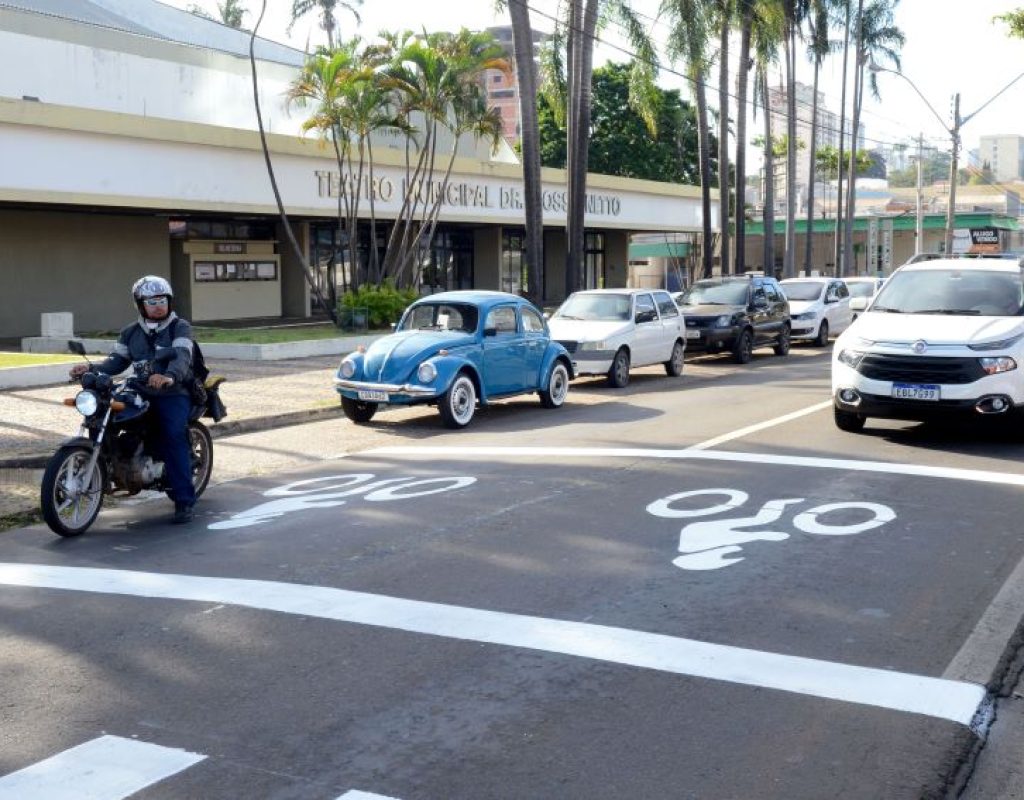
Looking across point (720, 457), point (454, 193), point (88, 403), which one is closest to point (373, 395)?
point (720, 457)

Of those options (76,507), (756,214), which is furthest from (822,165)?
(76,507)

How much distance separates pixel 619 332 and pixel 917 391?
8106mm

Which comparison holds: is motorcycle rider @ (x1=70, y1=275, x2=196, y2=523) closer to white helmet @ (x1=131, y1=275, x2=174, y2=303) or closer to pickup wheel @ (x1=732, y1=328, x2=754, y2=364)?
white helmet @ (x1=131, y1=275, x2=174, y2=303)

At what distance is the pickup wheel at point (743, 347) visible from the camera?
2469cm

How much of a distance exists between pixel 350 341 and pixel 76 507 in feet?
55.7

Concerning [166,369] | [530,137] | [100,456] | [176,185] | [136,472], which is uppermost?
[530,137]

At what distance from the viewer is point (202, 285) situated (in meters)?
33.1

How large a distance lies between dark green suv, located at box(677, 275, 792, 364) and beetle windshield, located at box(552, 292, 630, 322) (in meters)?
4.21

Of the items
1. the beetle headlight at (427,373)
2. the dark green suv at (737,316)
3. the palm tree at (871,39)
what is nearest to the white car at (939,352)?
the beetle headlight at (427,373)

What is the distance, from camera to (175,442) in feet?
29.9

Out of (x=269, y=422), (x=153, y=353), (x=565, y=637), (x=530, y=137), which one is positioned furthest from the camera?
(x=530, y=137)

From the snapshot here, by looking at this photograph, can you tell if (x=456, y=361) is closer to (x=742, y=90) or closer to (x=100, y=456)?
(x=100, y=456)

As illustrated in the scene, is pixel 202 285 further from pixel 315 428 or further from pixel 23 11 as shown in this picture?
pixel 315 428

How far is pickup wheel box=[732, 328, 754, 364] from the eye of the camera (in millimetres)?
24688
